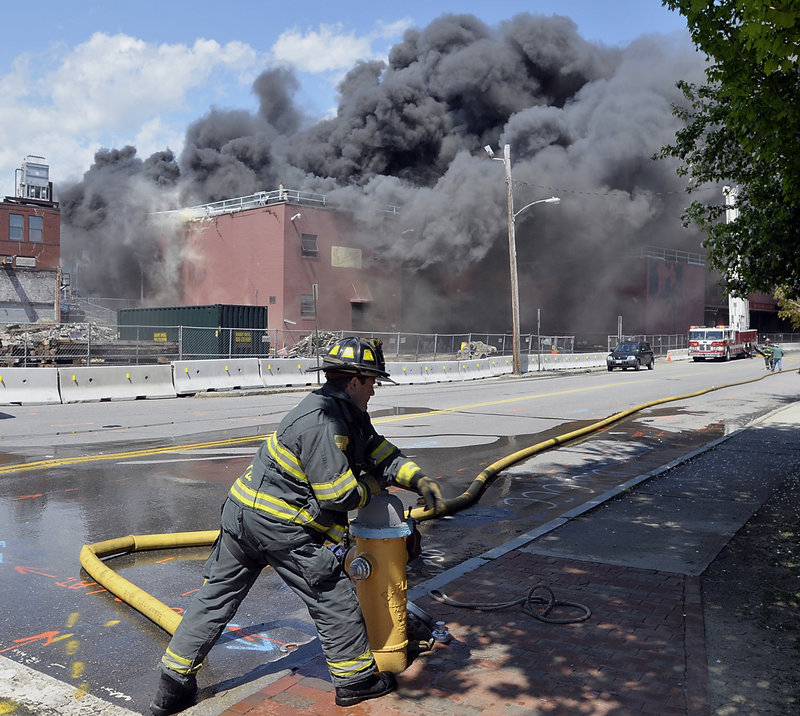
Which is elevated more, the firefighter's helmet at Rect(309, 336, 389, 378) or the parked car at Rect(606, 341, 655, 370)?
the firefighter's helmet at Rect(309, 336, 389, 378)

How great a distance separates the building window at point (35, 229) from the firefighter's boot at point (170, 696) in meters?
42.0

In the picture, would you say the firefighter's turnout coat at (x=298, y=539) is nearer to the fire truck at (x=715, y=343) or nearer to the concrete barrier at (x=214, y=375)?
the concrete barrier at (x=214, y=375)

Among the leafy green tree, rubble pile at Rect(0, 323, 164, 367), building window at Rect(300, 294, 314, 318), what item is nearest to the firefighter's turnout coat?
the leafy green tree

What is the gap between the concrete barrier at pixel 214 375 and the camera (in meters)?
17.7

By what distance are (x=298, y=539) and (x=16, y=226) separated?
42.5m

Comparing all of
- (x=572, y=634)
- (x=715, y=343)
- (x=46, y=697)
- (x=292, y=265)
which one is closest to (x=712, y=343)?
(x=715, y=343)

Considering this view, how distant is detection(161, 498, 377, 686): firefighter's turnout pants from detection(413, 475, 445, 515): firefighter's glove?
57cm

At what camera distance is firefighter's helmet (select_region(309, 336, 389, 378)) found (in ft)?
10.9

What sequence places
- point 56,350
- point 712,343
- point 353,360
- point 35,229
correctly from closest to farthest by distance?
point 353,360
point 56,350
point 712,343
point 35,229

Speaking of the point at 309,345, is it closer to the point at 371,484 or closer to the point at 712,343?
the point at 712,343

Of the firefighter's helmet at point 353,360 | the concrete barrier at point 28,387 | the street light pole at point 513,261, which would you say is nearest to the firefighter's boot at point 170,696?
the firefighter's helmet at point 353,360

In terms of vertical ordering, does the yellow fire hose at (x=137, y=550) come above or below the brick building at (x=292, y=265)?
below

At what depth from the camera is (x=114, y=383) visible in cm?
1625

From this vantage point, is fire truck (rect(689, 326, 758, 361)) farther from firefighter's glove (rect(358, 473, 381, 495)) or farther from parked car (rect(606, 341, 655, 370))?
firefighter's glove (rect(358, 473, 381, 495))
